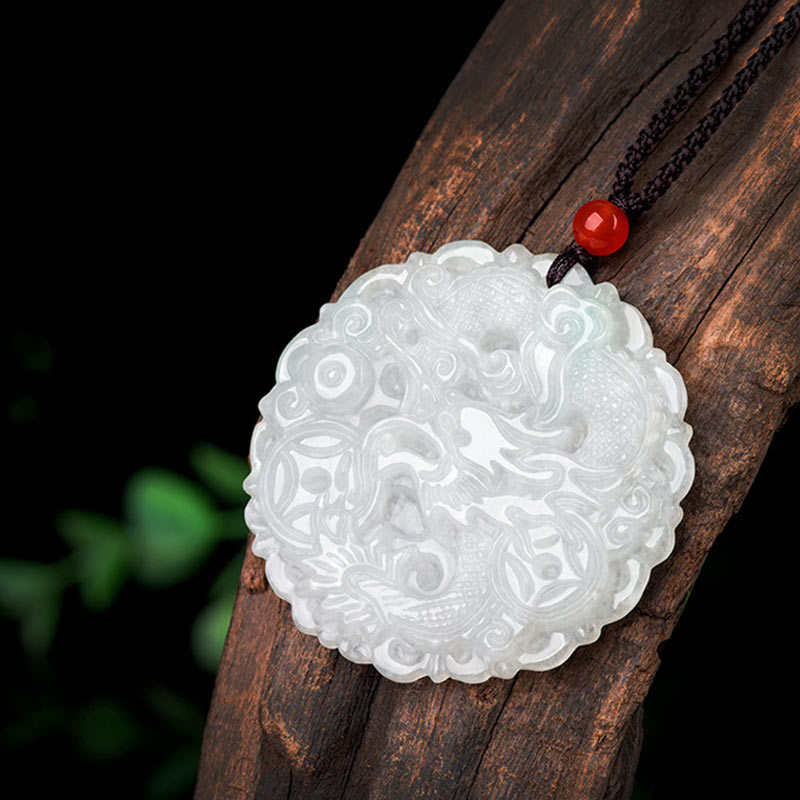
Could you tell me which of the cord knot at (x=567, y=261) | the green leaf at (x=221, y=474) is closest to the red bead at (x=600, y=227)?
the cord knot at (x=567, y=261)

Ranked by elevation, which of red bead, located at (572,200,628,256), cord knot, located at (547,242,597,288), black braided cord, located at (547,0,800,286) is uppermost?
black braided cord, located at (547,0,800,286)

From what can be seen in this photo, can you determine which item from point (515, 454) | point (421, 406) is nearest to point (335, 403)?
point (421, 406)

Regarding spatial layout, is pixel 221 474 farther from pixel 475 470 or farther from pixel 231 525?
pixel 475 470

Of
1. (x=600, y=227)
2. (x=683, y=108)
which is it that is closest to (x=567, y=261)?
(x=600, y=227)

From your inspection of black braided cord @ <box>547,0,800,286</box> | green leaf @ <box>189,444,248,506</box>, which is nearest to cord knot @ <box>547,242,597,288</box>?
black braided cord @ <box>547,0,800,286</box>

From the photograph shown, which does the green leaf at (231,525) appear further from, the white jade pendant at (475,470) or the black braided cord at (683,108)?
the black braided cord at (683,108)

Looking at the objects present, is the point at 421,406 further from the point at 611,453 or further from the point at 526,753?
the point at 526,753

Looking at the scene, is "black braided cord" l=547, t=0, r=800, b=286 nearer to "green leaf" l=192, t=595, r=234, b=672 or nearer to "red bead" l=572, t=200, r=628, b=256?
"red bead" l=572, t=200, r=628, b=256
